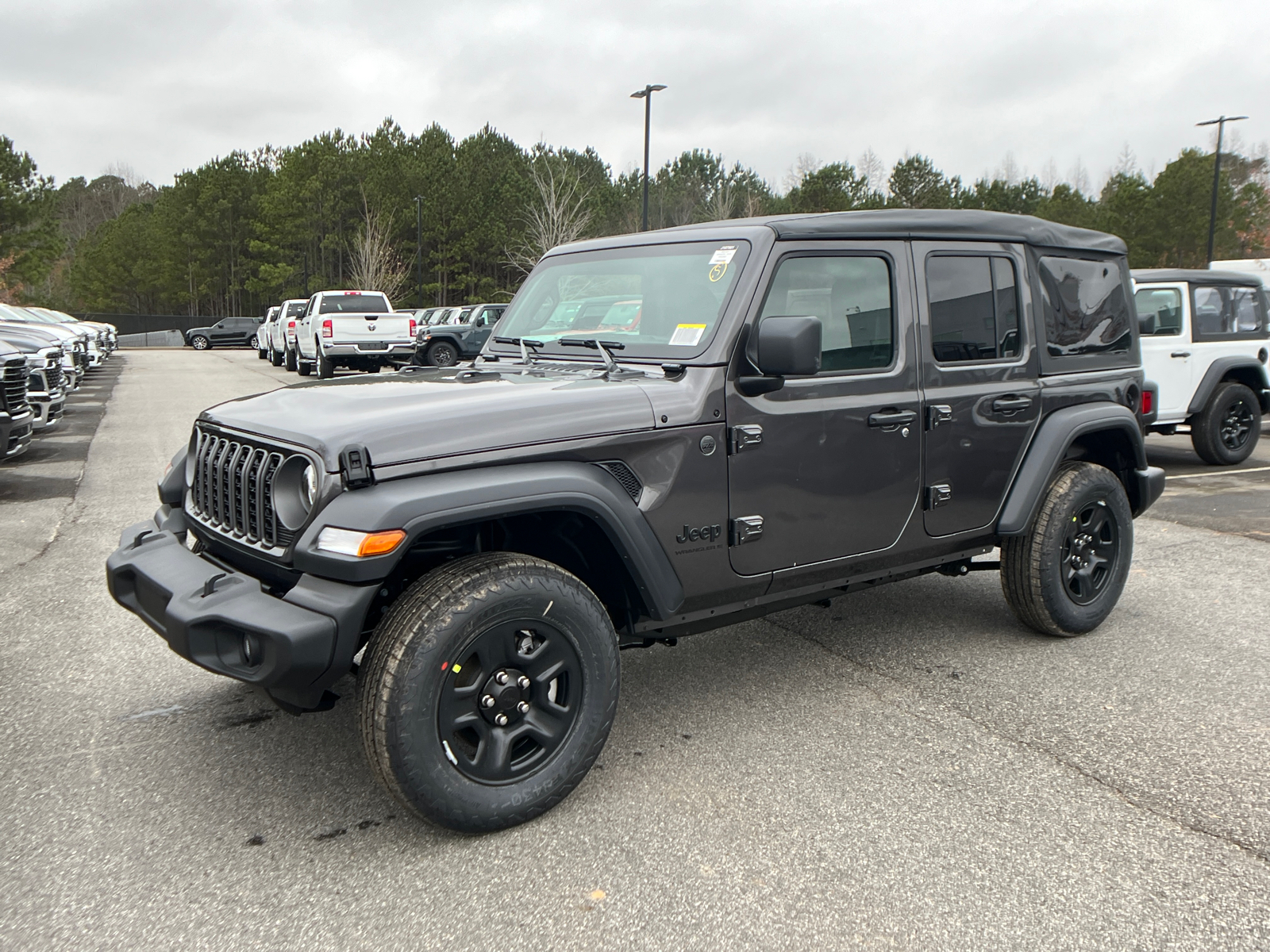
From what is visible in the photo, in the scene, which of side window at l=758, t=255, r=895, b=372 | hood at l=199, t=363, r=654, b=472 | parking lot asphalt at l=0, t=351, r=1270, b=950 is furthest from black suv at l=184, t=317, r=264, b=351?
side window at l=758, t=255, r=895, b=372

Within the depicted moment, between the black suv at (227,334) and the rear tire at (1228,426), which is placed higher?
the black suv at (227,334)

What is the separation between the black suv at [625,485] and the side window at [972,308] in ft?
0.04


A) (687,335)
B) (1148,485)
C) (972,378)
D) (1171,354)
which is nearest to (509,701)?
(687,335)

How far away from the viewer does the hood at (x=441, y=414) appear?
2.76 metres

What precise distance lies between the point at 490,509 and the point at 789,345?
1.09m

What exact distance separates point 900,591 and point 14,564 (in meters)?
5.41

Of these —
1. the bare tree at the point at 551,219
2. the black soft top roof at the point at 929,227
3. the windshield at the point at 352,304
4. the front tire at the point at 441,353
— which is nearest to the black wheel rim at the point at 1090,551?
the black soft top roof at the point at 929,227

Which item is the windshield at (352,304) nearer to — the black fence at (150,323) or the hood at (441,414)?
the hood at (441,414)

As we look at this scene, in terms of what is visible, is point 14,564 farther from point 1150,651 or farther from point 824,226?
point 1150,651

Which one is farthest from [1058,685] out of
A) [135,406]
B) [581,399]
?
[135,406]

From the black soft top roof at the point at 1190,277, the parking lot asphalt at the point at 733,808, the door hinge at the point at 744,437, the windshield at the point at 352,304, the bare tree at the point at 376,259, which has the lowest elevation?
the parking lot asphalt at the point at 733,808

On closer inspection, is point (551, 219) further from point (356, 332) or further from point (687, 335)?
point (687, 335)

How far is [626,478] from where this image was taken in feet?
10.3

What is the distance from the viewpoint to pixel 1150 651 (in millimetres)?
4480
